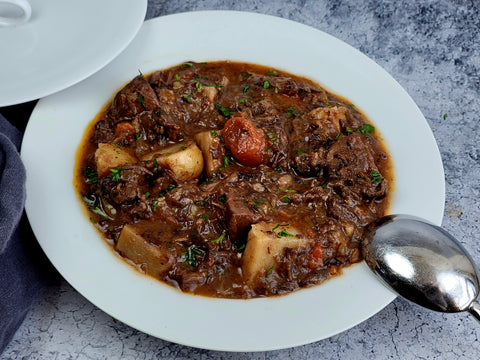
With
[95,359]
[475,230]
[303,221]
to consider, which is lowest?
[95,359]

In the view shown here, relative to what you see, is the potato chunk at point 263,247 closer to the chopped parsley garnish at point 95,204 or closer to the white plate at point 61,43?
the chopped parsley garnish at point 95,204

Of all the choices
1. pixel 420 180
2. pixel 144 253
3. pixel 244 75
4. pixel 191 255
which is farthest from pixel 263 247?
pixel 244 75

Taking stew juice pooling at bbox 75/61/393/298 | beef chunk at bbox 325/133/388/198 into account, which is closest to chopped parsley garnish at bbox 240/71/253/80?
stew juice pooling at bbox 75/61/393/298

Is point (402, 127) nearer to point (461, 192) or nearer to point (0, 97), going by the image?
point (461, 192)

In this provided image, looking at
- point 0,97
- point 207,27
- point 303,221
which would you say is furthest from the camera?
point 207,27

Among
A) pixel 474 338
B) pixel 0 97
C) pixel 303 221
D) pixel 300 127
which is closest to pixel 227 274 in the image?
pixel 303 221

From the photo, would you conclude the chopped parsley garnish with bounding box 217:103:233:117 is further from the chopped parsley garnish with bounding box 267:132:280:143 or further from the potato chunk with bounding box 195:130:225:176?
the chopped parsley garnish with bounding box 267:132:280:143
